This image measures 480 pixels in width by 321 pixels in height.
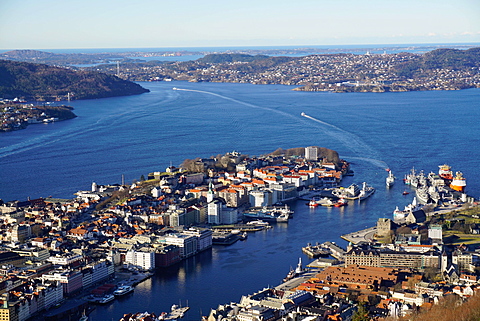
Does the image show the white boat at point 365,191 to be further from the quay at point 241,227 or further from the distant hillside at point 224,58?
the distant hillside at point 224,58

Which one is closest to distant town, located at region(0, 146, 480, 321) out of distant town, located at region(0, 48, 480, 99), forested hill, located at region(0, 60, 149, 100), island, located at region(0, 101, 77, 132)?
island, located at region(0, 101, 77, 132)

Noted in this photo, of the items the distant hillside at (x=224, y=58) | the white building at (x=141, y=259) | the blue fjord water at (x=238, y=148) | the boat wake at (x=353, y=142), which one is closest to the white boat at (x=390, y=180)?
the blue fjord water at (x=238, y=148)

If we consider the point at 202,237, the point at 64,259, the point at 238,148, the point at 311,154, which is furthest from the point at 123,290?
the point at 238,148

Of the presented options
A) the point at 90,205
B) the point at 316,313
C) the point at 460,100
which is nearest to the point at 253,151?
the point at 90,205

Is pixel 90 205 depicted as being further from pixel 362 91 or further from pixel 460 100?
pixel 362 91

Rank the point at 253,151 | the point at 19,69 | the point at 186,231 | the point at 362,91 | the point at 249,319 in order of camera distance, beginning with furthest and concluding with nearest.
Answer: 1. the point at 362,91
2. the point at 19,69
3. the point at 253,151
4. the point at 186,231
5. the point at 249,319
